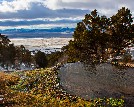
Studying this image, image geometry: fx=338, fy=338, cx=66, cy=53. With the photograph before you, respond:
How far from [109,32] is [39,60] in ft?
150

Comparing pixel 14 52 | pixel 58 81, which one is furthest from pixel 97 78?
pixel 14 52

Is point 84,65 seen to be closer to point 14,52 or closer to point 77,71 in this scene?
point 77,71

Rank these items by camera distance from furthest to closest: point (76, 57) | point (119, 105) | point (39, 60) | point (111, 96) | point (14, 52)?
point (14, 52), point (39, 60), point (76, 57), point (111, 96), point (119, 105)

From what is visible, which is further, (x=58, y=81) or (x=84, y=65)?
(x=84, y=65)

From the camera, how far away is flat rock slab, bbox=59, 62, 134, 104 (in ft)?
66.6

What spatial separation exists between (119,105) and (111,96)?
1.75 meters

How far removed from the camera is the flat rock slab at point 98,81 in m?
20.3

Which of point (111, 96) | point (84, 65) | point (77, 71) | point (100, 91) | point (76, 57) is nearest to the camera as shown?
point (111, 96)

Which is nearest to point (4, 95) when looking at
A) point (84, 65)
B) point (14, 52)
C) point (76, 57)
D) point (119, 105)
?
point (119, 105)

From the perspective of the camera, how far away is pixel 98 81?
23.5 m

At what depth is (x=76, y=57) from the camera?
1544 inches

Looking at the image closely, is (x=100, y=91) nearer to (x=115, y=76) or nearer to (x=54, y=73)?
(x=115, y=76)

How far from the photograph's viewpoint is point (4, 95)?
19.9m

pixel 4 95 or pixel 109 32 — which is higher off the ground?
pixel 109 32
